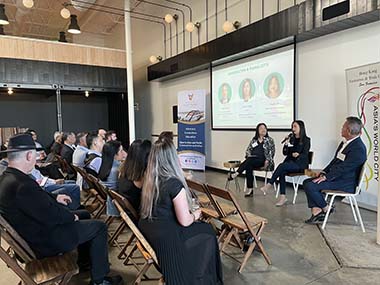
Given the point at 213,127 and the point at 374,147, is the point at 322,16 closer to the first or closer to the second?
the point at 374,147

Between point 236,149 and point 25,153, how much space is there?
570cm

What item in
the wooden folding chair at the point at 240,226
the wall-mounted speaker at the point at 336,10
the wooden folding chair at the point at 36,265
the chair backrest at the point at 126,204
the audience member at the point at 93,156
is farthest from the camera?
the wall-mounted speaker at the point at 336,10

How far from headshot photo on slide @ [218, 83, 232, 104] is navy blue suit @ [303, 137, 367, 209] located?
12.7ft

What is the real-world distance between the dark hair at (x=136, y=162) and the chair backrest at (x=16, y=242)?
886 millimetres

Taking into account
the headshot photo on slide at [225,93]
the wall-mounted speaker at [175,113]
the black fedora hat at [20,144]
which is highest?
the headshot photo on slide at [225,93]

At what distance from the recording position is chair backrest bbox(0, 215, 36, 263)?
1.77 metres

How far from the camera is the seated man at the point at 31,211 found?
191 centimetres

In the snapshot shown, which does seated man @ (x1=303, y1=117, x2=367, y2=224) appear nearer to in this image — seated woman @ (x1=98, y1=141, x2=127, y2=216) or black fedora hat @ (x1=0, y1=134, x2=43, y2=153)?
seated woman @ (x1=98, y1=141, x2=127, y2=216)

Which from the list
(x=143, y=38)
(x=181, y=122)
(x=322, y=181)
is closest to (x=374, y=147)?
(x=322, y=181)

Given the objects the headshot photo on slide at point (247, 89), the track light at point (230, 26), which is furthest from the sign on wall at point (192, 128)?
the track light at point (230, 26)

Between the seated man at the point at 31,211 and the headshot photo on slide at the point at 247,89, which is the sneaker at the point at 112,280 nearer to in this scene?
the seated man at the point at 31,211

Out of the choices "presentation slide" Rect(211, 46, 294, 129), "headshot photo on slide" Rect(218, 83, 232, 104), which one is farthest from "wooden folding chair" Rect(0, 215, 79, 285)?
"headshot photo on slide" Rect(218, 83, 232, 104)

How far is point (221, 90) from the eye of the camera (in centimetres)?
751

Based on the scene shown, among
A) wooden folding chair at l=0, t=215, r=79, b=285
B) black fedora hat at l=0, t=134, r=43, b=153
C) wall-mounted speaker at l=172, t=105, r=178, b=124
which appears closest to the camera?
wooden folding chair at l=0, t=215, r=79, b=285
